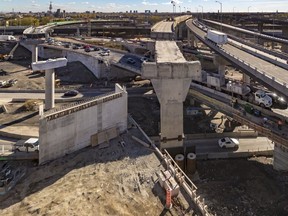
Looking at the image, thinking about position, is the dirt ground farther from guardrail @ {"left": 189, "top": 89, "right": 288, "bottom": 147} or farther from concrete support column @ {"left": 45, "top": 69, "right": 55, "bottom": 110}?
concrete support column @ {"left": 45, "top": 69, "right": 55, "bottom": 110}

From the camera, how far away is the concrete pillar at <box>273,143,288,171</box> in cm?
4459

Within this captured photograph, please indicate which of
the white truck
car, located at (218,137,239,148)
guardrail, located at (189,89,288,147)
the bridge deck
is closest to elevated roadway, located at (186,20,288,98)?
the white truck

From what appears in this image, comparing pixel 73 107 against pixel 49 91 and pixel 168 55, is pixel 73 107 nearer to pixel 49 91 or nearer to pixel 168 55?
pixel 49 91

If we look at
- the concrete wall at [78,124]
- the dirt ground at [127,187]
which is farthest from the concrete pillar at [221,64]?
the concrete wall at [78,124]

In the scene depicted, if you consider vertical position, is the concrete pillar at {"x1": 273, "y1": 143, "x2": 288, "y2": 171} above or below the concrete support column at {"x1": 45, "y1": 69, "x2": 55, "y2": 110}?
below

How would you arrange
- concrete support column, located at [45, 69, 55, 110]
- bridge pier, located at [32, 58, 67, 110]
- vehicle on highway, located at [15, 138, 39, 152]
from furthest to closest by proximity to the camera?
concrete support column, located at [45, 69, 55, 110], bridge pier, located at [32, 58, 67, 110], vehicle on highway, located at [15, 138, 39, 152]

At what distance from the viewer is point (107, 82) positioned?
270 ft

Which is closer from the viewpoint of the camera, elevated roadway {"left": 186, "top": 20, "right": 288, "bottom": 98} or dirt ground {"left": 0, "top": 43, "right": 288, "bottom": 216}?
dirt ground {"left": 0, "top": 43, "right": 288, "bottom": 216}

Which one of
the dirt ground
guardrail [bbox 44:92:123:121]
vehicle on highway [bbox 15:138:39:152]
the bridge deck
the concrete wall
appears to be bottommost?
the dirt ground

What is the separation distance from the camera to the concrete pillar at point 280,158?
44.6 metres

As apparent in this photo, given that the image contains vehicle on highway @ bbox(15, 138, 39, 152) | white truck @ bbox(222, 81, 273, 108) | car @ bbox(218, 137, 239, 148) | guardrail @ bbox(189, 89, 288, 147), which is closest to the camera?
vehicle on highway @ bbox(15, 138, 39, 152)

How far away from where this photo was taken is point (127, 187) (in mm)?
34844

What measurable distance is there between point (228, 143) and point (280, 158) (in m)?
8.25

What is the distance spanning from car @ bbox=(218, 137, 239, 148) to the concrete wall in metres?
15.9
